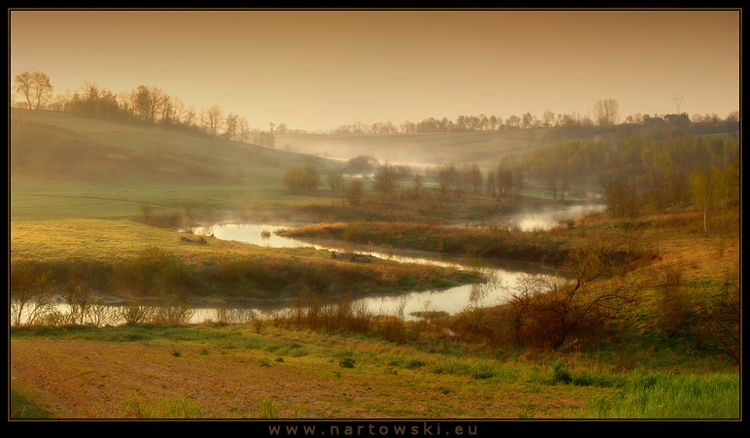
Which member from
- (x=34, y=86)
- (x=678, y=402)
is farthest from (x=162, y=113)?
(x=678, y=402)

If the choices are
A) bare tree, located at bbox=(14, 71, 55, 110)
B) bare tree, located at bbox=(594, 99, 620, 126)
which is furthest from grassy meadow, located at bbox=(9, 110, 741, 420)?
bare tree, located at bbox=(594, 99, 620, 126)

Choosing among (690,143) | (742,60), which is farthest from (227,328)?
(690,143)

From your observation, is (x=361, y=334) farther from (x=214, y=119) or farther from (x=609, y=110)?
(x=609, y=110)

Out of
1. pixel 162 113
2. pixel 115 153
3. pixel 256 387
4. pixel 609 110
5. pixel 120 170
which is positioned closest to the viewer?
pixel 256 387

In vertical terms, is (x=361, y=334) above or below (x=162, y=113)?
below

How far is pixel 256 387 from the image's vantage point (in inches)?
450

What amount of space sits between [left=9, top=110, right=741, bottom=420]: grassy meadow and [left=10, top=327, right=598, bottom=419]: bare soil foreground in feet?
0.23

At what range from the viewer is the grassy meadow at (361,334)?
980 centimetres

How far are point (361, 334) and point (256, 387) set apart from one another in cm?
1319

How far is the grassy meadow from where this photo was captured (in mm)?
9805

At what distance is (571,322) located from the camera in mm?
22406

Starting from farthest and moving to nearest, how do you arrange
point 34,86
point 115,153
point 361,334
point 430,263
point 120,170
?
point 115,153 → point 34,86 → point 120,170 → point 430,263 → point 361,334

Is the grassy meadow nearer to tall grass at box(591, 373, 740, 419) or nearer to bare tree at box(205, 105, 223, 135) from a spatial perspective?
tall grass at box(591, 373, 740, 419)

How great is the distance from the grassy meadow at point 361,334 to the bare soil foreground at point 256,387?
7cm
